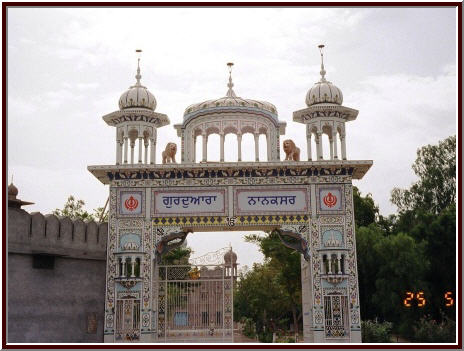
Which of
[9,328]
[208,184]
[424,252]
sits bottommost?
[9,328]

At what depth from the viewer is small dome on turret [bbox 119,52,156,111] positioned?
16.2 m

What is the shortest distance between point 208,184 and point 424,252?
1085 cm

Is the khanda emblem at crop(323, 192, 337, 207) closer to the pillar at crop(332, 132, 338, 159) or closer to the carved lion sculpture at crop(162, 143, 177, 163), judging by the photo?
the pillar at crop(332, 132, 338, 159)

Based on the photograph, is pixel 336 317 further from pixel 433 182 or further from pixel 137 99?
pixel 433 182

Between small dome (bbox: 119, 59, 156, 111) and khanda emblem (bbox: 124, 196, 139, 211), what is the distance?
8.85 feet

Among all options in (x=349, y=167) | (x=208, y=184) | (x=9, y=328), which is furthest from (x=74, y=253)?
(x=349, y=167)

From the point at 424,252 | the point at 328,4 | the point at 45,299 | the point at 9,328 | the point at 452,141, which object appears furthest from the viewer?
the point at 452,141

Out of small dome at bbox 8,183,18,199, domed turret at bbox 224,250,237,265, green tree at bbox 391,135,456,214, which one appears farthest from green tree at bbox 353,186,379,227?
small dome at bbox 8,183,18,199

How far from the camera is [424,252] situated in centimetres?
2212

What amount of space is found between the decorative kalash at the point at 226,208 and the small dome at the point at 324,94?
0.03 metres

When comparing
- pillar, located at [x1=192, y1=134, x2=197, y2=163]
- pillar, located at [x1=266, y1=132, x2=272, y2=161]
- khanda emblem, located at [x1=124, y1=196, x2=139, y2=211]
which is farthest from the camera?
pillar, located at [x1=192, y1=134, x2=197, y2=163]

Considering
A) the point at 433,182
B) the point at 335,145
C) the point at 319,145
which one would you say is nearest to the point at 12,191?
the point at 319,145

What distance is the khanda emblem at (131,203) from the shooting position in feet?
50.4

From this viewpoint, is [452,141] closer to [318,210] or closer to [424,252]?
[424,252]
